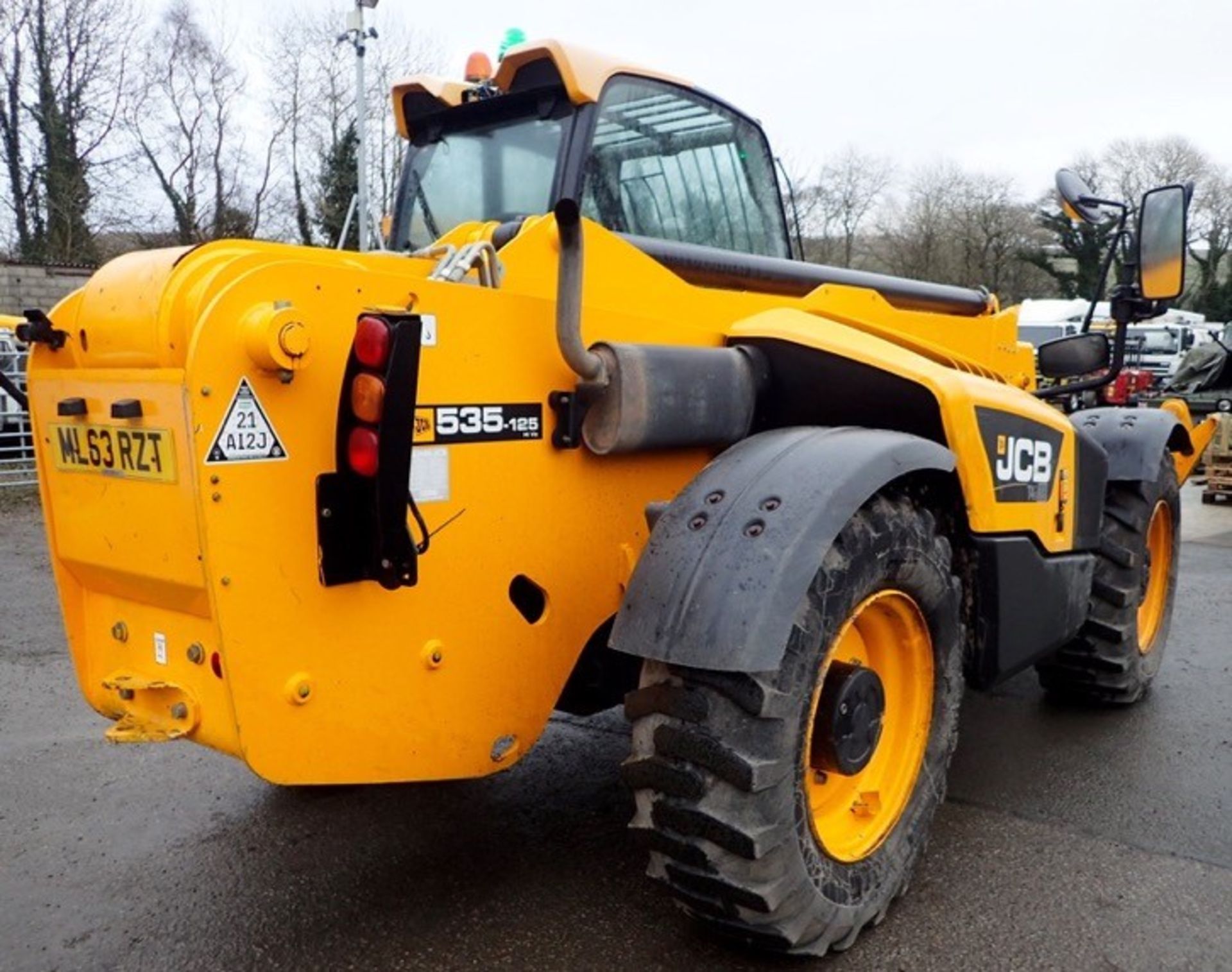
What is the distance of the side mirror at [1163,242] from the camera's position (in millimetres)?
3605

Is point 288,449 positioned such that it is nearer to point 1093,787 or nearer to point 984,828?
point 984,828

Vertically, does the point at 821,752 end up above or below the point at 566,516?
below

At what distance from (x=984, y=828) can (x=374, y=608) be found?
82.8 inches

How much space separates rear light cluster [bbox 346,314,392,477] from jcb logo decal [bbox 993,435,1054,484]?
1843 mm

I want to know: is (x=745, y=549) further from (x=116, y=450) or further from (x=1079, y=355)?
(x=1079, y=355)

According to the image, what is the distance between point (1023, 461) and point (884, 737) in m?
0.95

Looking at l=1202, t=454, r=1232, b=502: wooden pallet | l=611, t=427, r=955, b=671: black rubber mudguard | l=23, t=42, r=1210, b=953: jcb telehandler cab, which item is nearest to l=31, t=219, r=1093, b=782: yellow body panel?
l=23, t=42, r=1210, b=953: jcb telehandler cab

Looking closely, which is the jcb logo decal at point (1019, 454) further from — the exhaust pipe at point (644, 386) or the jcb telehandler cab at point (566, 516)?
Answer: the exhaust pipe at point (644, 386)

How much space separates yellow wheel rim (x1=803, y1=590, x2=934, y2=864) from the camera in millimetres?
2734

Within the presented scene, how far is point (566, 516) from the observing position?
2648 millimetres

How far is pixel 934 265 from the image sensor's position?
41.1 metres

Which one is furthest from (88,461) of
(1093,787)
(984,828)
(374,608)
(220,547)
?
(1093,787)

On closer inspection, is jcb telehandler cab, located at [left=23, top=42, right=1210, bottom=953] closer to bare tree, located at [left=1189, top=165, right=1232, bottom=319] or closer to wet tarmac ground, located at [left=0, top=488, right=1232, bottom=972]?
wet tarmac ground, located at [left=0, top=488, right=1232, bottom=972]

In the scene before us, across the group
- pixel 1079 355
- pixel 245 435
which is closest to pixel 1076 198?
pixel 1079 355
